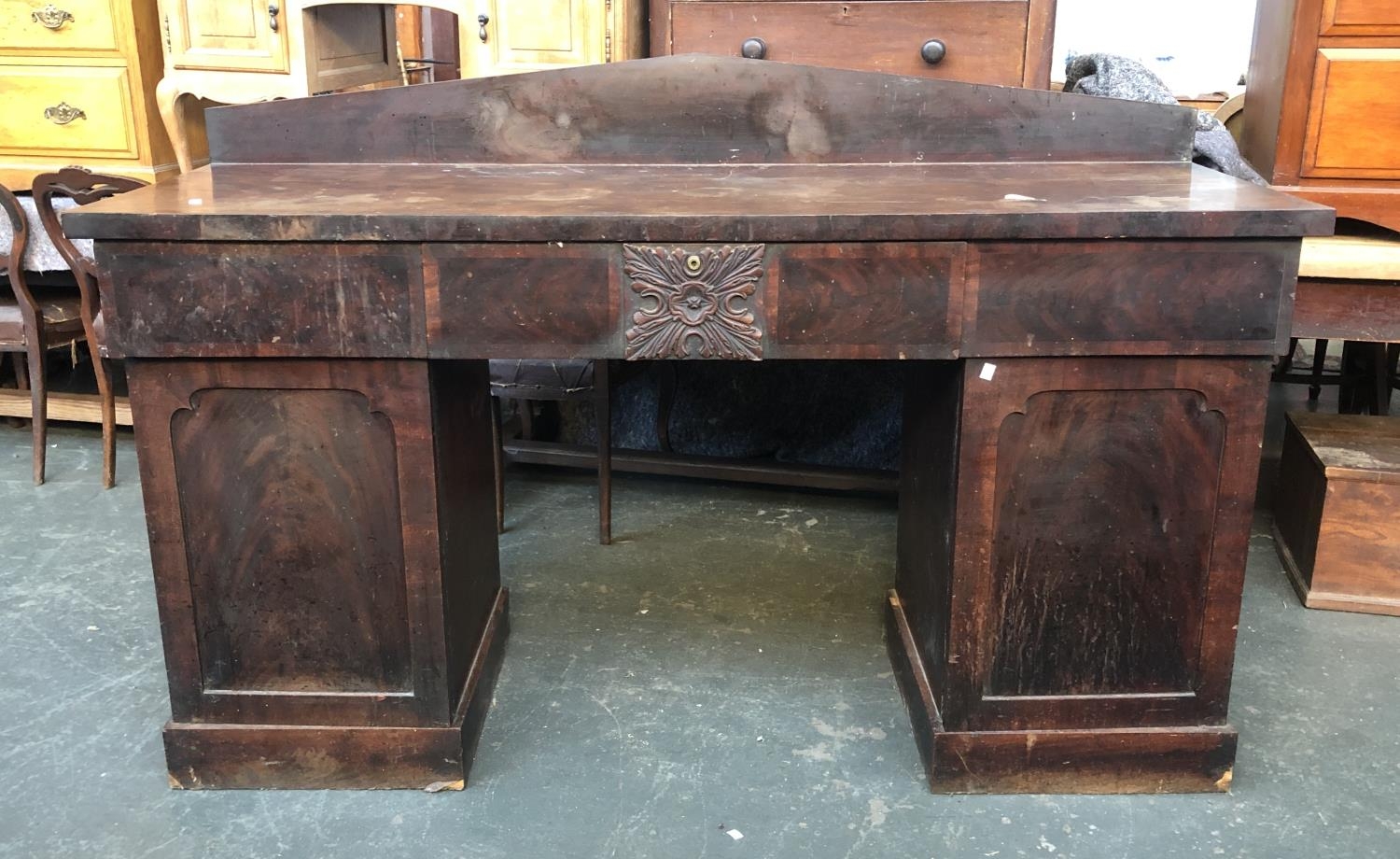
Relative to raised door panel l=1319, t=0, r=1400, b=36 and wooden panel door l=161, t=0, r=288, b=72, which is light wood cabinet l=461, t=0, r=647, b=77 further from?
raised door panel l=1319, t=0, r=1400, b=36

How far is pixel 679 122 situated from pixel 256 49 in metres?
1.40

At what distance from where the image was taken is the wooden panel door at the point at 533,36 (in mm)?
2598

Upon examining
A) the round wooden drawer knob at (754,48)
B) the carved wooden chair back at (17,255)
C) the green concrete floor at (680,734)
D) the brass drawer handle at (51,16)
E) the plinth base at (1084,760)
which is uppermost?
the brass drawer handle at (51,16)

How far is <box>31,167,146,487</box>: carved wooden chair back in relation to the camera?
2.94m

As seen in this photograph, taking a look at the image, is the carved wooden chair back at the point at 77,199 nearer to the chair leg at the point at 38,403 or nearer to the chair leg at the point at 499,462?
the chair leg at the point at 38,403

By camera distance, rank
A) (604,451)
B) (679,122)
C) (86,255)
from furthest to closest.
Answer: (86,255) < (604,451) < (679,122)

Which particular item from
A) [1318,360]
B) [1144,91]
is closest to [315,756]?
[1144,91]

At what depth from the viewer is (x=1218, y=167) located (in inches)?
97.1

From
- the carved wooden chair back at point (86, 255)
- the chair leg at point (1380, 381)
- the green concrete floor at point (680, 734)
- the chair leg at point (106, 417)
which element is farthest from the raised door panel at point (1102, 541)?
the chair leg at point (106, 417)

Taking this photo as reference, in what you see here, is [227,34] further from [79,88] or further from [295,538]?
[295,538]

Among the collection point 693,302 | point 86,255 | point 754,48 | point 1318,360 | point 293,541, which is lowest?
point 1318,360

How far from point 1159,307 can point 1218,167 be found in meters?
1.10

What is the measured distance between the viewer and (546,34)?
263cm

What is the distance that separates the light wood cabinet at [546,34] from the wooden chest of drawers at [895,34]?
0.16 meters
